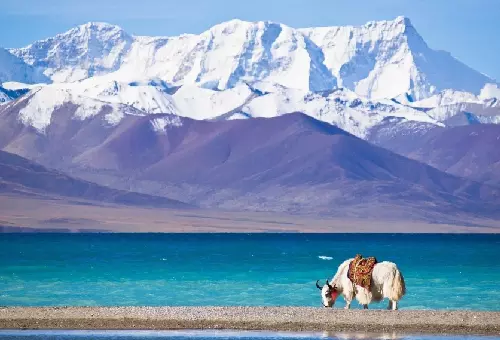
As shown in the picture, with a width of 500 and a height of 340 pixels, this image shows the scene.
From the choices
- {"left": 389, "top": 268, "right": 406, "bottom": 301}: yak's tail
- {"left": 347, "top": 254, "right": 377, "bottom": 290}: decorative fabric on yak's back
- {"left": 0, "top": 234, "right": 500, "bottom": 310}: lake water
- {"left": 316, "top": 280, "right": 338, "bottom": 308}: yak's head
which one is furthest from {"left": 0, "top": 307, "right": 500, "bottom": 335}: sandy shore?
{"left": 0, "top": 234, "right": 500, "bottom": 310}: lake water

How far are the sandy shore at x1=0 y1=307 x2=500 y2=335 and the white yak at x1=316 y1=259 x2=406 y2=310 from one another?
0.67 m

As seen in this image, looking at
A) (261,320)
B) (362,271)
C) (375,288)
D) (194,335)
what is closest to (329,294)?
(362,271)

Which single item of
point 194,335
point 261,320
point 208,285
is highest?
point 208,285

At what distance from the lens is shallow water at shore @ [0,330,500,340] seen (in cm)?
2777

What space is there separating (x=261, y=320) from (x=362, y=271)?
137 inches

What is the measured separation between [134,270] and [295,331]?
39.1 m

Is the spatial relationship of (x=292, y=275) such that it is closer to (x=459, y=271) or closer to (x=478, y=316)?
(x=459, y=271)

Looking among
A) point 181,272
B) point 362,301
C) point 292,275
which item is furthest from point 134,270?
point 362,301

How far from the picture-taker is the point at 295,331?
2922 cm

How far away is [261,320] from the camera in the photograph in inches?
1202

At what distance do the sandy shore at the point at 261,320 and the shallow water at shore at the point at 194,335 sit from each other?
799 mm

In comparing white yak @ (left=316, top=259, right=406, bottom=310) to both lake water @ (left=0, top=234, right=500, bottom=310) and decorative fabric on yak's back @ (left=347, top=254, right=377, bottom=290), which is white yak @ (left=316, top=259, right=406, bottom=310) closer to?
decorative fabric on yak's back @ (left=347, top=254, right=377, bottom=290)

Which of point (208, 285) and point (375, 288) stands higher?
point (208, 285)

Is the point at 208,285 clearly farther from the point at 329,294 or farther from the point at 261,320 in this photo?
A: the point at 261,320
